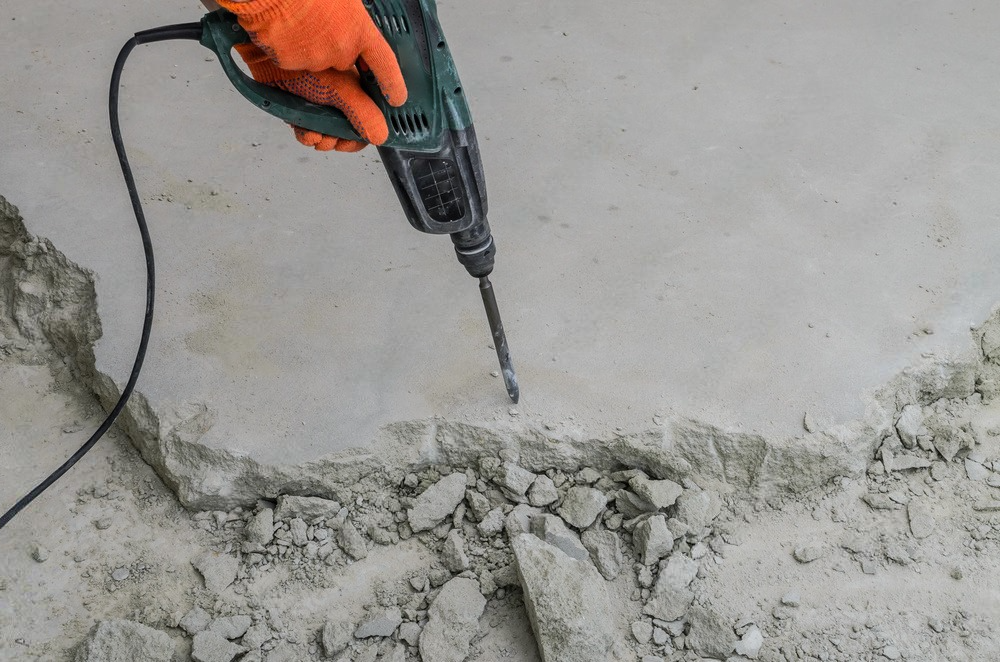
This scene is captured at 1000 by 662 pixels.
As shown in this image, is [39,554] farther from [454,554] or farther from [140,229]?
[454,554]

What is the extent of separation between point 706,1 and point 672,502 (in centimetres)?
217

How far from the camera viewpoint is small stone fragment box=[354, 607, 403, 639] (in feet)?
6.02

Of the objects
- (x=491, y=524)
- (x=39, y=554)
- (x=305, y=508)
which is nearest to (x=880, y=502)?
(x=491, y=524)

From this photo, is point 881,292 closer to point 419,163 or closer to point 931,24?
point 419,163

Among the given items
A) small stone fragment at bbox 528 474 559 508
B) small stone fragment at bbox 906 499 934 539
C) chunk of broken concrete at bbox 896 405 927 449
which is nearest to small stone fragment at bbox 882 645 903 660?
small stone fragment at bbox 906 499 934 539

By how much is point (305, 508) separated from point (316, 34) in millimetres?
1052

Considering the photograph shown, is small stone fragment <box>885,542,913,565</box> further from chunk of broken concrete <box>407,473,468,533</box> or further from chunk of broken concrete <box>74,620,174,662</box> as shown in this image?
chunk of broken concrete <box>74,620,174,662</box>

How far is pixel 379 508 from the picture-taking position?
2.02m

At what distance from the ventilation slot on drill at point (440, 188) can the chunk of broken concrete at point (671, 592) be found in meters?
0.86

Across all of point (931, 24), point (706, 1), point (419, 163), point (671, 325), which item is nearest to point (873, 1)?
Result: point (931, 24)

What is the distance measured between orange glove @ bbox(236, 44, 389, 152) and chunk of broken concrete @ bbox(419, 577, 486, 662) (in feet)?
3.03

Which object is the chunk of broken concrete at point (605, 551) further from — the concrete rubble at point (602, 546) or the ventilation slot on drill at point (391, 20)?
the ventilation slot on drill at point (391, 20)

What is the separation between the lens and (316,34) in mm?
1373

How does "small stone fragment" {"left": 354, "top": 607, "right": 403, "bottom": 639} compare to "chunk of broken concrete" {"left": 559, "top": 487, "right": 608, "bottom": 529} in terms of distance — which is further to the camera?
"chunk of broken concrete" {"left": 559, "top": 487, "right": 608, "bottom": 529}
